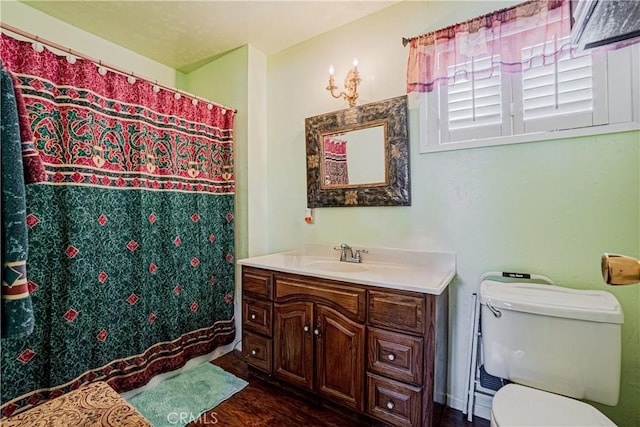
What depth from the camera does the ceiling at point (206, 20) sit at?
1904mm

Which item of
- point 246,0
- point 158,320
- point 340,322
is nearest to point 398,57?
point 246,0

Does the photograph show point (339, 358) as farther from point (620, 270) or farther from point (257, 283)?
point (620, 270)

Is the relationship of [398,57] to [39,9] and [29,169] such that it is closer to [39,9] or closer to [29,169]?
[29,169]

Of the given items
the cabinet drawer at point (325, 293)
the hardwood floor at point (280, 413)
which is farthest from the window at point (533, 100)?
the hardwood floor at point (280, 413)

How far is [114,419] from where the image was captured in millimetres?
901

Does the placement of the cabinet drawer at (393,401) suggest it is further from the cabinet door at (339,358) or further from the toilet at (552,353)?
the toilet at (552,353)

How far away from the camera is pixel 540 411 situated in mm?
1027

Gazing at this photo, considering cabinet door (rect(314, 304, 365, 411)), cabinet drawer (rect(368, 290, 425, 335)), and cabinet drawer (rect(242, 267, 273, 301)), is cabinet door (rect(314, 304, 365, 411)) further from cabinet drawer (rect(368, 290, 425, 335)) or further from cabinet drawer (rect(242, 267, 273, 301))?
cabinet drawer (rect(242, 267, 273, 301))

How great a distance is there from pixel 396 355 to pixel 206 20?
2.50 m

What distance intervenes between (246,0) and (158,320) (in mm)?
2228

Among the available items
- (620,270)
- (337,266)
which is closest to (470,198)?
(337,266)

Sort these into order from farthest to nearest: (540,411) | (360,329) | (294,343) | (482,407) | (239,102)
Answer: (239,102) → (294,343) → (482,407) → (360,329) → (540,411)

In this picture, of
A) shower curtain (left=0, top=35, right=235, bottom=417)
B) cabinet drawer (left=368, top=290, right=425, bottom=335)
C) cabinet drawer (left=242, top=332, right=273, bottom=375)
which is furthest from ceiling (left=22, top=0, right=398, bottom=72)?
cabinet drawer (left=242, top=332, right=273, bottom=375)

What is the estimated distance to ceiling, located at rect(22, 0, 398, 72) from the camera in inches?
75.0
